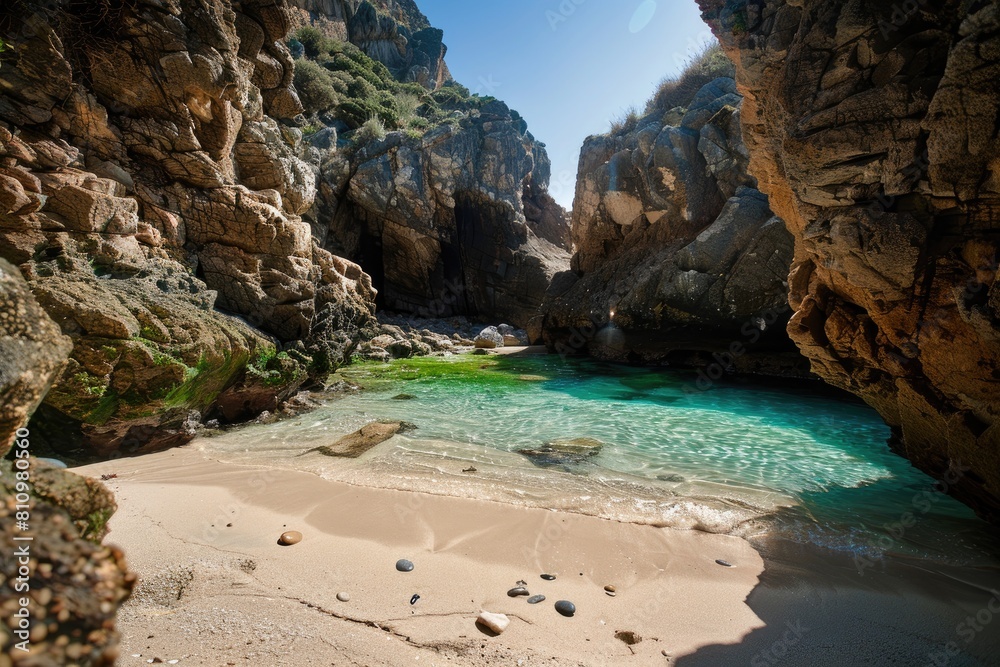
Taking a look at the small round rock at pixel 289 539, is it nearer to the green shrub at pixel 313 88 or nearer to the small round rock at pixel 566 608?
the small round rock at pixel 566 608

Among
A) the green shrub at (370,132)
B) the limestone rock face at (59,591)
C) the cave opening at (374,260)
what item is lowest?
the limestone rock face at (59,591)

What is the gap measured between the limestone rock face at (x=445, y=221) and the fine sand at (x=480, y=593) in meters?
25.8

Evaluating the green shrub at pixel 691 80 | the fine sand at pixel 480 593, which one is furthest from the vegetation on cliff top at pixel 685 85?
the fine sand at pixel 480 593

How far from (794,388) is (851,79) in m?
11.4

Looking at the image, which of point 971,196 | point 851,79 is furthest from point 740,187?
point 971,196

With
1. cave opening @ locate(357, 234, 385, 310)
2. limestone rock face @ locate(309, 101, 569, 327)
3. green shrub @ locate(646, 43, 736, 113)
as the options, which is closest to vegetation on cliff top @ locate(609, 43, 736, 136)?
green shrub @ locate(646, 43, 736, 113)

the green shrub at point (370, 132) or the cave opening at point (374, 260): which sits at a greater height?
the green shrub at point (370, 132)

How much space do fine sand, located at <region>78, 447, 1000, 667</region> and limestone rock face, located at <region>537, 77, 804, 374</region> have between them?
13.1m

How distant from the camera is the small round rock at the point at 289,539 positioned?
4.05 m

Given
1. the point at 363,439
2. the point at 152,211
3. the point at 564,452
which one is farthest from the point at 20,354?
the point at 152,211

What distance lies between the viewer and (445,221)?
31.4 meters

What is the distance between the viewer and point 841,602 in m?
3.47

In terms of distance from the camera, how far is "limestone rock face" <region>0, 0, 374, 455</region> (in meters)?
5.74

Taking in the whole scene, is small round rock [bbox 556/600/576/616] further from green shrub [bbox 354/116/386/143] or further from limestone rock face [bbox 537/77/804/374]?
green shrub [bbox 354/116/386/143]
